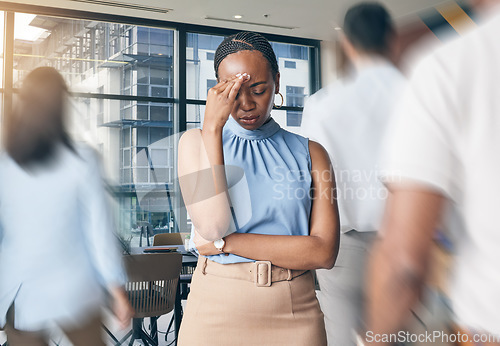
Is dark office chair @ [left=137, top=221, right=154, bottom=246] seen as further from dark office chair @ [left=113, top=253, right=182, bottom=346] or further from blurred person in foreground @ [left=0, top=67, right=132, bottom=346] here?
blurred person in foreground @ [left=0, top=67, right=132, bottom=346]

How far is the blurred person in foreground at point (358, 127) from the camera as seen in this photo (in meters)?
1.42

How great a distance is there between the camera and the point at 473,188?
46 cm

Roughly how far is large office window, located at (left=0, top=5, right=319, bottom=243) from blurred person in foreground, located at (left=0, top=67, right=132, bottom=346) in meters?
4.23

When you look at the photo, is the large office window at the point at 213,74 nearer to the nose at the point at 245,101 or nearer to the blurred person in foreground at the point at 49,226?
the blurred person in foreground at the point at 49,226

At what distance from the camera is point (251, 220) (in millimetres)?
Result: 1013

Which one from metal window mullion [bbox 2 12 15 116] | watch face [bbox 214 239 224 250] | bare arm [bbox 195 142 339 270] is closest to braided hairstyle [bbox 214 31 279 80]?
bare arm [bbox 195 142 339 270]

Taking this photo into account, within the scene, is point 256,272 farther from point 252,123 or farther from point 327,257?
point 252,123

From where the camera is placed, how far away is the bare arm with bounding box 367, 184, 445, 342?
46 centimetres

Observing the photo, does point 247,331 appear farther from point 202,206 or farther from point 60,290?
point 60,290

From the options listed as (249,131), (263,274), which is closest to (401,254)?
(263,274)

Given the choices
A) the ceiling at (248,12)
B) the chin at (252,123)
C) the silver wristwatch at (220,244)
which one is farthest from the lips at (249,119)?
the ceiling at (248,12)

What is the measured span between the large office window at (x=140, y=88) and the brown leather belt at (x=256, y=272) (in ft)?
15.8

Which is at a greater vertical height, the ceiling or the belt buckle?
the ceiling

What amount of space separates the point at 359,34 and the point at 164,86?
497 cm
